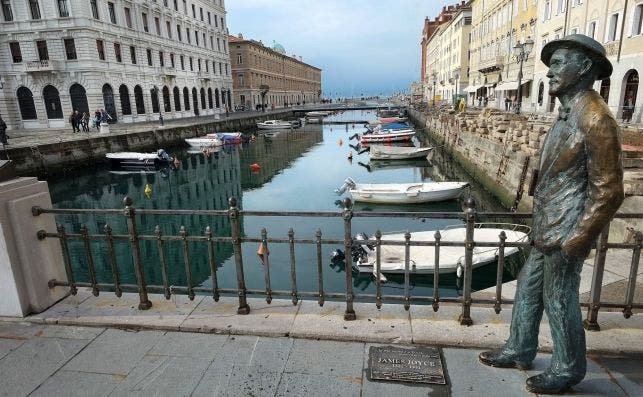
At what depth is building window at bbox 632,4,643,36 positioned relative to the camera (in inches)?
822

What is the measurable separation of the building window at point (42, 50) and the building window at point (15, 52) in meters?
1.84

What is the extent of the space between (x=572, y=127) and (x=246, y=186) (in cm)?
2476

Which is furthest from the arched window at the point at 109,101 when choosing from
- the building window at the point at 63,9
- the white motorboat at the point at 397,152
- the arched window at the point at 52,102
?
the white motorboat at the point at 397,152

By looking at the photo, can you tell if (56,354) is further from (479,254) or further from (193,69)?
(193,69)

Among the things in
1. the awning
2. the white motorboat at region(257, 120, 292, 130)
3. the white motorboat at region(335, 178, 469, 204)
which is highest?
the awning

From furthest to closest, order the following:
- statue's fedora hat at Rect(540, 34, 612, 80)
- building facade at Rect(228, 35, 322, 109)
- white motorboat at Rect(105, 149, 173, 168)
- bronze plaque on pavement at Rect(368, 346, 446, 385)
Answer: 1. building facade at Rect(228, 35, 322, 109)
2. white motorboat at Rect(105, 149, 173, 168)
3. bronze plaque on pavement at Rect(368, 346, 446, 385)
4. statue's fedora hat at Rect(540, 34, 612, 80)

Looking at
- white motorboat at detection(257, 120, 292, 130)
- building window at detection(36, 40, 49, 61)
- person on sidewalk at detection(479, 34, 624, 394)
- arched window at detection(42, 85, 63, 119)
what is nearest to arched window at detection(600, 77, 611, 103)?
person on sidewalk at detection(479, 34, 624, 394)

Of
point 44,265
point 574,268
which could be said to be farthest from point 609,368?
point 44,265

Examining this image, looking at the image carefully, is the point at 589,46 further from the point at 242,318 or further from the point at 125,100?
the point at 125,100

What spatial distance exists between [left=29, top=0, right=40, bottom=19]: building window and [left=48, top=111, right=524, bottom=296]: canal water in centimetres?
1754

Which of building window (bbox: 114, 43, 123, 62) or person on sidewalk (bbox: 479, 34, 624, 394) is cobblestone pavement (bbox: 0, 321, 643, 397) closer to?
person on sidewalk (bbox: 479, 34, 624, 394)

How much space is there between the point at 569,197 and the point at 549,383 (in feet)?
4.81

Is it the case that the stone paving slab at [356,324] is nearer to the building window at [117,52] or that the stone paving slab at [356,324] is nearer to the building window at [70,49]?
the building window at [70,49]

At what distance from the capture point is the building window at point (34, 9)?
3606cm
